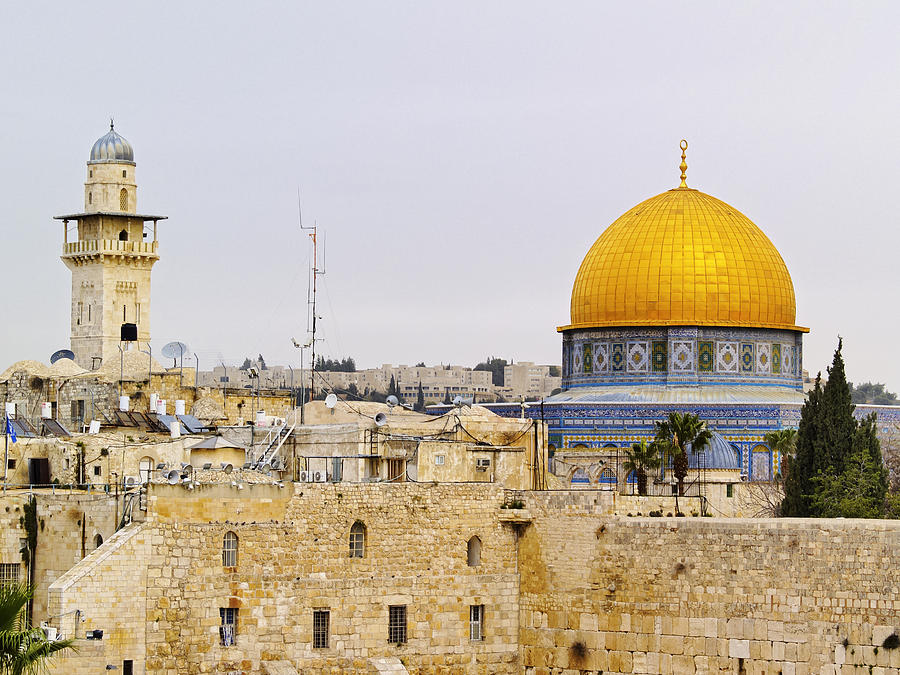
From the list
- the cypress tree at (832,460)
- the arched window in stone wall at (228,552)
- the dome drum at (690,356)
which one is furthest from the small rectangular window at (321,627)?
the dome drum at (690,356)

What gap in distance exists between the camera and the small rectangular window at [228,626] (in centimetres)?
2552

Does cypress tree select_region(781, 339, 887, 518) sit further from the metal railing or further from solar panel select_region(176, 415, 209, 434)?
the metal railing

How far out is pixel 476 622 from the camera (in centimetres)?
2697

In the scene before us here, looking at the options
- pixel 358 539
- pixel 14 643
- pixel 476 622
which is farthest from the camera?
pixel 476 622

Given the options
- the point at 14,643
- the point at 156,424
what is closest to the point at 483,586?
the point at 14,643

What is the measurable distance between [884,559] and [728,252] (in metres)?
19.8

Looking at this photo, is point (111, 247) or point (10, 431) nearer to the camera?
point (10, 431)

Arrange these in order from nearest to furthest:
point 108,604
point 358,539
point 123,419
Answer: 1. point 108,604
2. point 358,539
3. point 123,419

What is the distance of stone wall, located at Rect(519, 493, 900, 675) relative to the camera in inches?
962

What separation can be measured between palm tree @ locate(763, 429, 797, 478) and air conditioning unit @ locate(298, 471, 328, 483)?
12.9 metres

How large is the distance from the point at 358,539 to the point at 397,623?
49.3 inches

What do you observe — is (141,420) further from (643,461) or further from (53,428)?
(643,461)

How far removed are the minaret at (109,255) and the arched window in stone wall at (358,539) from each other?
18.8 metres

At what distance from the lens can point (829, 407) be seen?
103 ft
